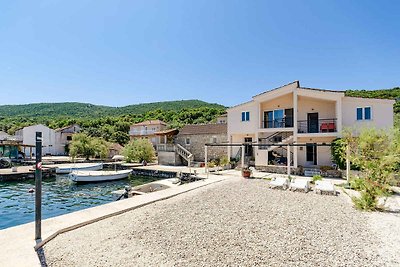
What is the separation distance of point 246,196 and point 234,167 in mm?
13308

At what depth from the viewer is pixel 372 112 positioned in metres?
19.1

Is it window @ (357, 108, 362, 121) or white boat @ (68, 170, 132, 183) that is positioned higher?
window @ (357, 108, 362, 121)

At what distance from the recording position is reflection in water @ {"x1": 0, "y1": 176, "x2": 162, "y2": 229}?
1298 centimetres

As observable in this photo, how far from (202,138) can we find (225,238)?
1019 inches

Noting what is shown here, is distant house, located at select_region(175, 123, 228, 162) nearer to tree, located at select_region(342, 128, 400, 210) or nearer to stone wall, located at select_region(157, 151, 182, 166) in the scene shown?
stone wall, located at select_region(157, 151, 182, 166)

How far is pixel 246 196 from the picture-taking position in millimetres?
11906

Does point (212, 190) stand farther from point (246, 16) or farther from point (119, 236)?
point (246, 16)

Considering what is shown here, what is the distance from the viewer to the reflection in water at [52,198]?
13.0 metres

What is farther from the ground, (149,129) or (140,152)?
(149,129)

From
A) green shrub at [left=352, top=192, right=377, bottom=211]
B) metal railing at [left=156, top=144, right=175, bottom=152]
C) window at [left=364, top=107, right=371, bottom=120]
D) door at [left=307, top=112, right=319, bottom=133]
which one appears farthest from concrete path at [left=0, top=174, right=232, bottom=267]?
metal railing at [left=156, top=144, right=175, bottom=152]

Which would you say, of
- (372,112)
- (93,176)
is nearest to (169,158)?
(93,176)

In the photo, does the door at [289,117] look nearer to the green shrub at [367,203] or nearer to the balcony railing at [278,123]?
the balcony railing at [278,123]

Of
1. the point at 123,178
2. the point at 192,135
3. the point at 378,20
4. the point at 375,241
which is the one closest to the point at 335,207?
the point at 375,241

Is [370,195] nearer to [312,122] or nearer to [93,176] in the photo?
[312,122]
